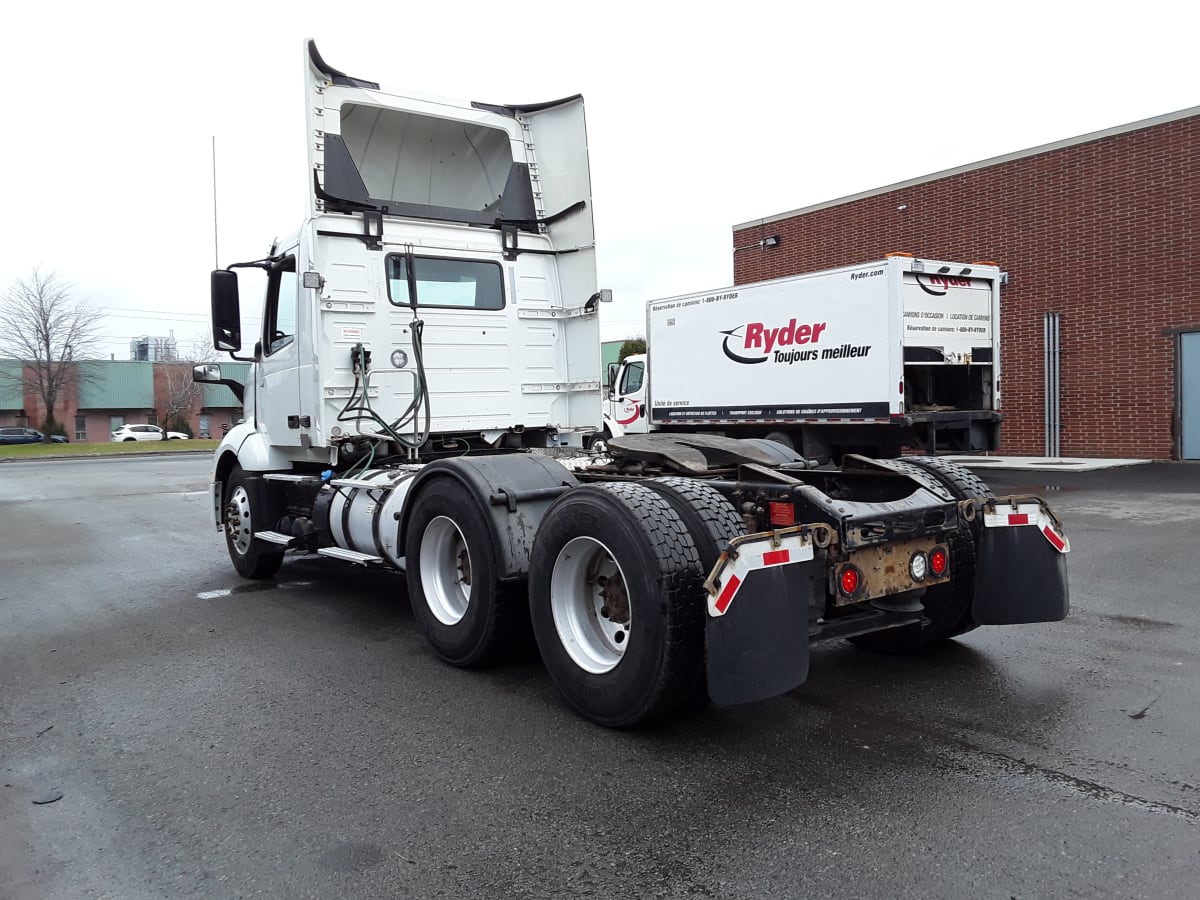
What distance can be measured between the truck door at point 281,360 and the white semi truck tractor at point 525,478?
3cm

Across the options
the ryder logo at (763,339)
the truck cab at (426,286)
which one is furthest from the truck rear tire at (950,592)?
the ryder logo at (763,339)

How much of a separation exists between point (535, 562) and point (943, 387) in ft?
39.5

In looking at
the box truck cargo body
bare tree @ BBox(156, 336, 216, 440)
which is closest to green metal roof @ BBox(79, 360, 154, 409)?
bare tree @ BBox(156, 336, 216, 440)

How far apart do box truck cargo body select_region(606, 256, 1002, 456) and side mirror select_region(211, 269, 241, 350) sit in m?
9.20

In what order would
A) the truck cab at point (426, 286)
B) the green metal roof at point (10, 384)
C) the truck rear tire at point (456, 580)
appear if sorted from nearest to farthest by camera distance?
the truck rear tire at point (456, 580), the truck cab at point (426, 286), the green metal roof at point (10, 384)

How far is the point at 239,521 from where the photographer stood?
8.38 m

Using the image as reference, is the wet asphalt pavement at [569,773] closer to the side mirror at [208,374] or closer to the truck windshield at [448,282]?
the side mirror at [208,374]

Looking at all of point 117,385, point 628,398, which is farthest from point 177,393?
point 628,398

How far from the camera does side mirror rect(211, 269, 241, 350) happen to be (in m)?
7.78

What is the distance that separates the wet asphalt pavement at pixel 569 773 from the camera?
3.06m

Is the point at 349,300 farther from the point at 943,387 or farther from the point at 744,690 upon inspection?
the point at 943,387

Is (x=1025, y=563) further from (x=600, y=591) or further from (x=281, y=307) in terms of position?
(x=281, y=307)

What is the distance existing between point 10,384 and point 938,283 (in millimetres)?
64385

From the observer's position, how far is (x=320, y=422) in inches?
280
